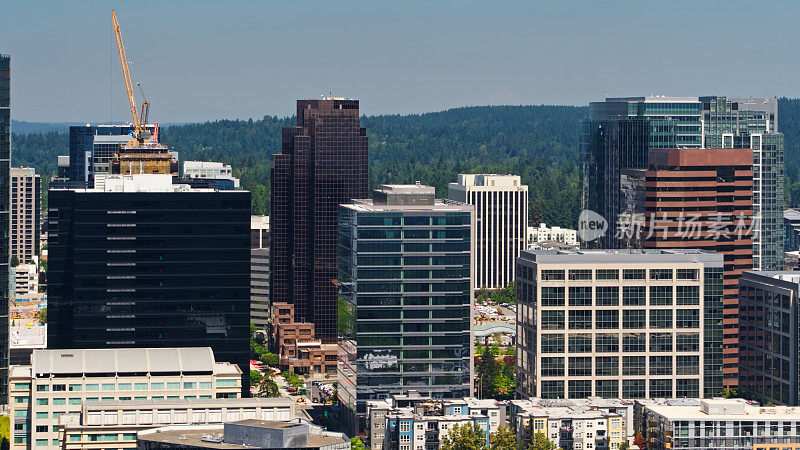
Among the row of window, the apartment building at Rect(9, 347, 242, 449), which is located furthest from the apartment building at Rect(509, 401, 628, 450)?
the row of window

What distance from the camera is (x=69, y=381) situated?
195 meters

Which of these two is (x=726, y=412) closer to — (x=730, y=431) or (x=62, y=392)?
(x=730, y=431)

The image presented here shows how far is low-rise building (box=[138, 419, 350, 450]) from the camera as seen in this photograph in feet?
496

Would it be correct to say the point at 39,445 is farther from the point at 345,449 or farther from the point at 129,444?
the point at 345,449

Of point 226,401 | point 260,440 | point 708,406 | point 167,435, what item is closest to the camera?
point 260,440

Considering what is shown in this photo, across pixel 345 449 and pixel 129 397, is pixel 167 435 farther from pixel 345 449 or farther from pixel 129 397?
pixel 129 397

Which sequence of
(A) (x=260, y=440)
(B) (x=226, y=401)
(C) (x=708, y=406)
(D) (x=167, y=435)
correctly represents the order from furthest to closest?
(C) (x=708, y=406), (B) (x=226, y=401), (D) (x=167, y=435), (A) (x=260, y=440)

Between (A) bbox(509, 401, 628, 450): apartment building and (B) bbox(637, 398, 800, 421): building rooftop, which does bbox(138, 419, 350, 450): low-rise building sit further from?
(B) bbox(637, 398, 800, 421): building rooftop

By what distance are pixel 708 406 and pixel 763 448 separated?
26.3 ft

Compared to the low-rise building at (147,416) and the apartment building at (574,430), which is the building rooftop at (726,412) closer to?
the apartment building at (574,430)

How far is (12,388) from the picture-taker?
198m

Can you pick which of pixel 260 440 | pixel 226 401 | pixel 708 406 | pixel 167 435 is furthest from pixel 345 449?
pixel 708 406

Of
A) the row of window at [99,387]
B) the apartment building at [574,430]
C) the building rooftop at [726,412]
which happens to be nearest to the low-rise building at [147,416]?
the row of window at [99,387]

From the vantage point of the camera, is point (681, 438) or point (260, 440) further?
point (681, 438)
